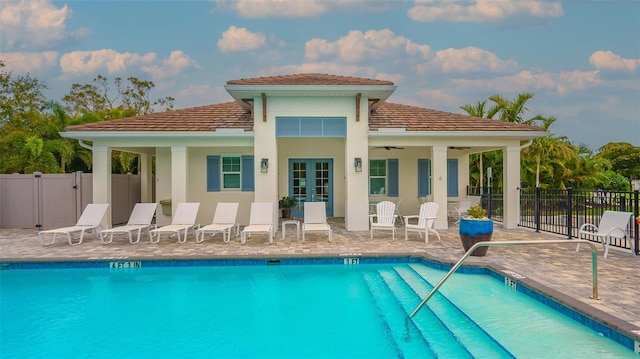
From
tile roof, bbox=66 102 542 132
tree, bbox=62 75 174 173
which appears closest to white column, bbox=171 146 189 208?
tile roof, bbox=66 102 542 132

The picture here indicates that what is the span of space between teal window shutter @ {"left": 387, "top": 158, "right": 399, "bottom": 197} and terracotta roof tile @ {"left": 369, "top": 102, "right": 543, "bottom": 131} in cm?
214

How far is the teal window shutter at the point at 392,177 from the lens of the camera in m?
16.7

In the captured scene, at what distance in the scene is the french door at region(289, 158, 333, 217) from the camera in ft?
55.2

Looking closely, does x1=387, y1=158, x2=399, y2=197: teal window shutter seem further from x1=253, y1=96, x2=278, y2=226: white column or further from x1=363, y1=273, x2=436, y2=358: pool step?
x1=363, y1=273, x2=436, y2=358: pool step

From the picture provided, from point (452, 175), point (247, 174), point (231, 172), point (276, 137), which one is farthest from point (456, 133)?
point (231, 172)

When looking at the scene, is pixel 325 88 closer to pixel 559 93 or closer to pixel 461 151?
pixel 461 151

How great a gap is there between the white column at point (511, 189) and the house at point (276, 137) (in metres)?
0.03

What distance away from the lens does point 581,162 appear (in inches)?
902

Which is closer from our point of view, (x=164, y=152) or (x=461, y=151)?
(x=164, y=152)

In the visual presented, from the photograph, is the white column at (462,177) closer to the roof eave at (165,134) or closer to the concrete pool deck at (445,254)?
the concrete pool deck at (445,254)

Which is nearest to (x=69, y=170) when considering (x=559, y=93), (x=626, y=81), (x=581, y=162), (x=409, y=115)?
(x=409, y=115)

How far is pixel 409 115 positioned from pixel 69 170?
16.5 metres

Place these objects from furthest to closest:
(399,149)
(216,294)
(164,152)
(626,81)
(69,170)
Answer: (626,81) < (69,170) < (399,149) < (164,152) < (216,294)

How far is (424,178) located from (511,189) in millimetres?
3766
